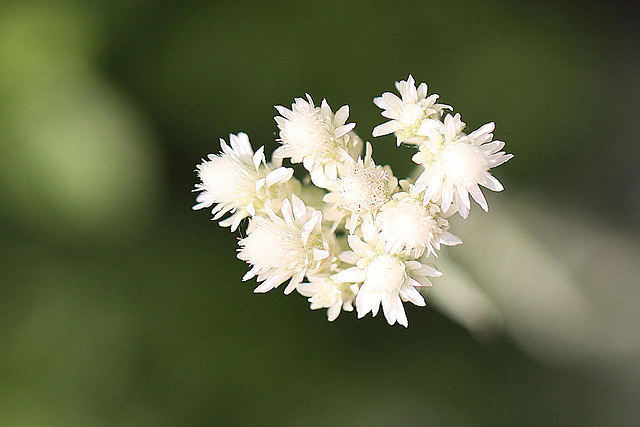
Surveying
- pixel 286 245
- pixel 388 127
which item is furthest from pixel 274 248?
pixel 388 127

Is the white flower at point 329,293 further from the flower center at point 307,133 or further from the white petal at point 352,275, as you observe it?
the flower center at point 307,133

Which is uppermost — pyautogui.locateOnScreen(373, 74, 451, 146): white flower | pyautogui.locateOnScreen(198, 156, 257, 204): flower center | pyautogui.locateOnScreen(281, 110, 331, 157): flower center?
pyautogui.locateOnScreen(373, 74, 451, 146): white flower

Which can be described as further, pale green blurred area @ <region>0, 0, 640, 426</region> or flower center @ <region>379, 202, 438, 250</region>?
pale green blurred area @ <region>0, 0, 640, 426</region>

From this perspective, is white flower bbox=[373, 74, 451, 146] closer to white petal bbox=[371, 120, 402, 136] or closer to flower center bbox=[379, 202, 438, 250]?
white petal bbox=[371, 120, 402, 136]

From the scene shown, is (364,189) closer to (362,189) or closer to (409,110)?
(362,189)

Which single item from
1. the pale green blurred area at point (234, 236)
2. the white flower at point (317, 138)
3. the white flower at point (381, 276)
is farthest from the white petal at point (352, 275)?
the pale green blurred area at point (234, 236)

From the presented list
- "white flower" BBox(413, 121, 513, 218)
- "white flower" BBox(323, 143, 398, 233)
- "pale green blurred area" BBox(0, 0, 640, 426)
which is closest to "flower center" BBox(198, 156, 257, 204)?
"white flower" BBox(323, 143, 398, 233)

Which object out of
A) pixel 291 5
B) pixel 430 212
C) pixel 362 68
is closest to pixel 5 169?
pixel 291 5

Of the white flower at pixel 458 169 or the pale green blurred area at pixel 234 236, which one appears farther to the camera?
the pale green blurred area at pixel 234 236
